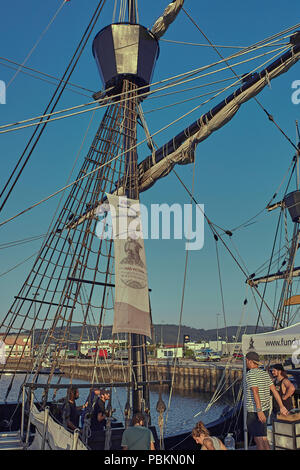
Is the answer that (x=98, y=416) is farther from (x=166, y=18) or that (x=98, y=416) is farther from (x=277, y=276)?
(x=277, y=276)

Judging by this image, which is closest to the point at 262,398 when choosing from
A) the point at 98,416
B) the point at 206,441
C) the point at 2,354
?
the point at 206,441

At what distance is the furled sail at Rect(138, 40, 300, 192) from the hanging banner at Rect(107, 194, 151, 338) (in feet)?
10.3

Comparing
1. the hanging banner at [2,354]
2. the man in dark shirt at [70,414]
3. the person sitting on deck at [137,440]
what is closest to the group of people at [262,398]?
the person sitting on deck at [137,440]

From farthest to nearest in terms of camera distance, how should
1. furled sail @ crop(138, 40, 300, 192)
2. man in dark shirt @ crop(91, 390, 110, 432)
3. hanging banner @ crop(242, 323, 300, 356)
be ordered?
furled sail @ crop(138, 40, 300, 192), man in dark shirt @ crop(91, 390, 110, 432), hanging banner @ crop(242, 323, 300, 356)

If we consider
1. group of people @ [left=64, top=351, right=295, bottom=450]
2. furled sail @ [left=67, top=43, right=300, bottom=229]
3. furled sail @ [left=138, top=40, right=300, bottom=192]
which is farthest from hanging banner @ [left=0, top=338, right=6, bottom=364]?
group of people @ [left=64, top=351, right=295, bottom=450]

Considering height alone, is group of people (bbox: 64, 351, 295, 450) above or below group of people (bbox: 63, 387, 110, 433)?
above

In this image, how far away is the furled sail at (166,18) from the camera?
1481 centimetres

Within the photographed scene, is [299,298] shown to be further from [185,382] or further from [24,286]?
[24,286]

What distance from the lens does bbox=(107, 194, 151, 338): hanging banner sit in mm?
9730

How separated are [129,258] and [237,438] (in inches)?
229

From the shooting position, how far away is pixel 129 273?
1017cm

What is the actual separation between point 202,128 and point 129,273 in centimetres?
553

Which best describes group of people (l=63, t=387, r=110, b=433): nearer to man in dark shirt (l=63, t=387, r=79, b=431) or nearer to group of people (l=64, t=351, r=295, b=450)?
man in dark shirt (l=63, t=387, r=79, b=431)
